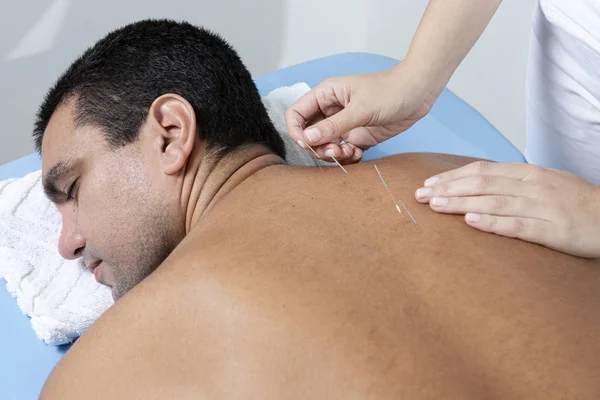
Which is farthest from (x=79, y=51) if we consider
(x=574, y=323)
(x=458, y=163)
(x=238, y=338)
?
(x=574, y=323)

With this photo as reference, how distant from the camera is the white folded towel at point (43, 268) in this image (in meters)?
1.55

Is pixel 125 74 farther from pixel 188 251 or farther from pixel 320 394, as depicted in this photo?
pixel 320 394

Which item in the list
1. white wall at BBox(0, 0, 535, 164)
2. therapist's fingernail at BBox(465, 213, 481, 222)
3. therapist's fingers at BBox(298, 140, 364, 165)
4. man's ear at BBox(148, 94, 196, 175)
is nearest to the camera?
therapist's fingernail at BBox(465, 213, 481, 222)

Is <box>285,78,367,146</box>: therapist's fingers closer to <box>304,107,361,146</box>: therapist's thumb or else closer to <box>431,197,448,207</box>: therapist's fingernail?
<box>304,107,361,146</box>: therapist's thumb

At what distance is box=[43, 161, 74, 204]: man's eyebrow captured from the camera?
1.37 metres

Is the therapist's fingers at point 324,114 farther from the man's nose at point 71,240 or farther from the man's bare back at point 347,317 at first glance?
the man's nose at point 71,240

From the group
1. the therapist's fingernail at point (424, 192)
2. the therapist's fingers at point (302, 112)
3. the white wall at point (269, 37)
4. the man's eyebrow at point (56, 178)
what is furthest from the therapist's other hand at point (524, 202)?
the white wall at point (269, 37)

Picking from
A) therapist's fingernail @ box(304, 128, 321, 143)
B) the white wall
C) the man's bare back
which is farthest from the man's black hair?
the white wall

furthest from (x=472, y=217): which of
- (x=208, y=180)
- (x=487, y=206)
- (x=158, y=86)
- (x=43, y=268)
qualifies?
(x=43, y=268)

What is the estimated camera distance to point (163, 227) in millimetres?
1333

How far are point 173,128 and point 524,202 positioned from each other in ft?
2.06

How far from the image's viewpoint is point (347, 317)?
0.97 metres

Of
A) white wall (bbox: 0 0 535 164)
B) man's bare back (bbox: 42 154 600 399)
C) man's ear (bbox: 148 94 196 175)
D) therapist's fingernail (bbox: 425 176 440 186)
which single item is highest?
man's ear (bbox: 148 94 196 175)

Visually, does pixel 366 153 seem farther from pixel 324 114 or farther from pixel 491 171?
pixel 491 171
